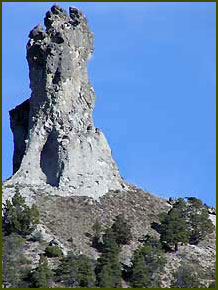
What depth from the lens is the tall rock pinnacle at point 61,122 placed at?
403 feet

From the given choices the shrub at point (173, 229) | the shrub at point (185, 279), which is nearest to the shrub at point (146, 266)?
the shrub at point (185, 279)

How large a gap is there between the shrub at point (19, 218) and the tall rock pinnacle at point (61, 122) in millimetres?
6156

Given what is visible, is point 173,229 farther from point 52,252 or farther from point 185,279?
point 52,252

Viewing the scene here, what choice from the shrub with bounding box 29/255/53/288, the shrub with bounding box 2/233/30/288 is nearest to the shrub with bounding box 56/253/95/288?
the shrub with bounding box 29/255/53/288

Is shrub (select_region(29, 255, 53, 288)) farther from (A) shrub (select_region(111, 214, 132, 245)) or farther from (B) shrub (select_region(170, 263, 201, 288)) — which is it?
(A) shrub (select_region(111, 214, 132, 245))

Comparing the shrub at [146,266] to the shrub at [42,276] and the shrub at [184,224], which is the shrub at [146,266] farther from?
the shrub at [42,276]

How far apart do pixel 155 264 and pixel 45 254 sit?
307 inches

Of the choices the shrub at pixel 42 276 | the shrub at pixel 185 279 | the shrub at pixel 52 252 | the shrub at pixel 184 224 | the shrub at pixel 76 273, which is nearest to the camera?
the shrub at pixel 42 276

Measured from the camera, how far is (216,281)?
109250 millimetres

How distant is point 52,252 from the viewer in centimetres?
11106

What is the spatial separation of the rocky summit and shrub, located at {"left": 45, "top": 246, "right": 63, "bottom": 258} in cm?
7

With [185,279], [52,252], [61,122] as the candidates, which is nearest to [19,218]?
[52,252]

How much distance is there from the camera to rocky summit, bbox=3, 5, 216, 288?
10906 centimetres

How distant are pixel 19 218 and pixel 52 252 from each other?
468 cm
